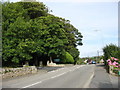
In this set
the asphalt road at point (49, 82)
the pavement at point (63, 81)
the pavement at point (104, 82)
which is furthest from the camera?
the asphalt road at point (49, 82)

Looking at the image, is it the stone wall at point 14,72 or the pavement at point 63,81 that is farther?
the stone wall at point 14,72

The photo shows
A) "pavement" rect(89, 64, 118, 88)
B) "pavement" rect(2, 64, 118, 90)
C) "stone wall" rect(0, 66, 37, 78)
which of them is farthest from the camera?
"stone wall" rect(0, 66, 37, 78)

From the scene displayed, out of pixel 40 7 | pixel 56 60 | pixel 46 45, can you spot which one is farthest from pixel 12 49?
pixel 56 60

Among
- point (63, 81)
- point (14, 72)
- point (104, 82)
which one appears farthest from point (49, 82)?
point (14, 72)

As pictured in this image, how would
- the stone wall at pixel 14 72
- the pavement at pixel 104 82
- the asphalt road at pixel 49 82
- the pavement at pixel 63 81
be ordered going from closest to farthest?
the pavement at pixel 104 82 → the pavement at pixel 63 81 → the asphalt road at pixel 49 82 → the stone wall at pixel 14 72

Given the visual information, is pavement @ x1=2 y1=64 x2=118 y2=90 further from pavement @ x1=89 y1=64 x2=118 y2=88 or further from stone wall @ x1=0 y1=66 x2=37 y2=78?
stone wall @ x1=0 y1=66 x2=37 y2=78

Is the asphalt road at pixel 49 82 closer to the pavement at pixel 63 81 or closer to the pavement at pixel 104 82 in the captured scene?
the pavement at pixel 63 81

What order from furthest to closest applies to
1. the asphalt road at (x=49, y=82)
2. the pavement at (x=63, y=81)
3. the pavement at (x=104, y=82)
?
the asphalt road at (x=49, y=82)
the pavement at (x=63, y=81)
the pavement at (x=104, y=82)

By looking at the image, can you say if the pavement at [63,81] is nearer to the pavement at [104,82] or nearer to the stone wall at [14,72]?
the pavement at [104,82]

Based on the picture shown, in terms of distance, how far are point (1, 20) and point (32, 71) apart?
8003 millimetres

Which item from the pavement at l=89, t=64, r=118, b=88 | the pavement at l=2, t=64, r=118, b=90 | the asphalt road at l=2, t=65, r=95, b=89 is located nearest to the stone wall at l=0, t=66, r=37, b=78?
the pavement at l=2, t=64, r=118, b=90

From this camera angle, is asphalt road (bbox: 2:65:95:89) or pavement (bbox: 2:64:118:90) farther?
asphalt road (bbox: 2:65:95:89)

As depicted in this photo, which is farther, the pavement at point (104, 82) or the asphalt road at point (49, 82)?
the asphalt road at point (49, 82)

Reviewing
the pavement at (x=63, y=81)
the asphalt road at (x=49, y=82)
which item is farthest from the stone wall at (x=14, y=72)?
the asphalt road at (x=49, y=82)
